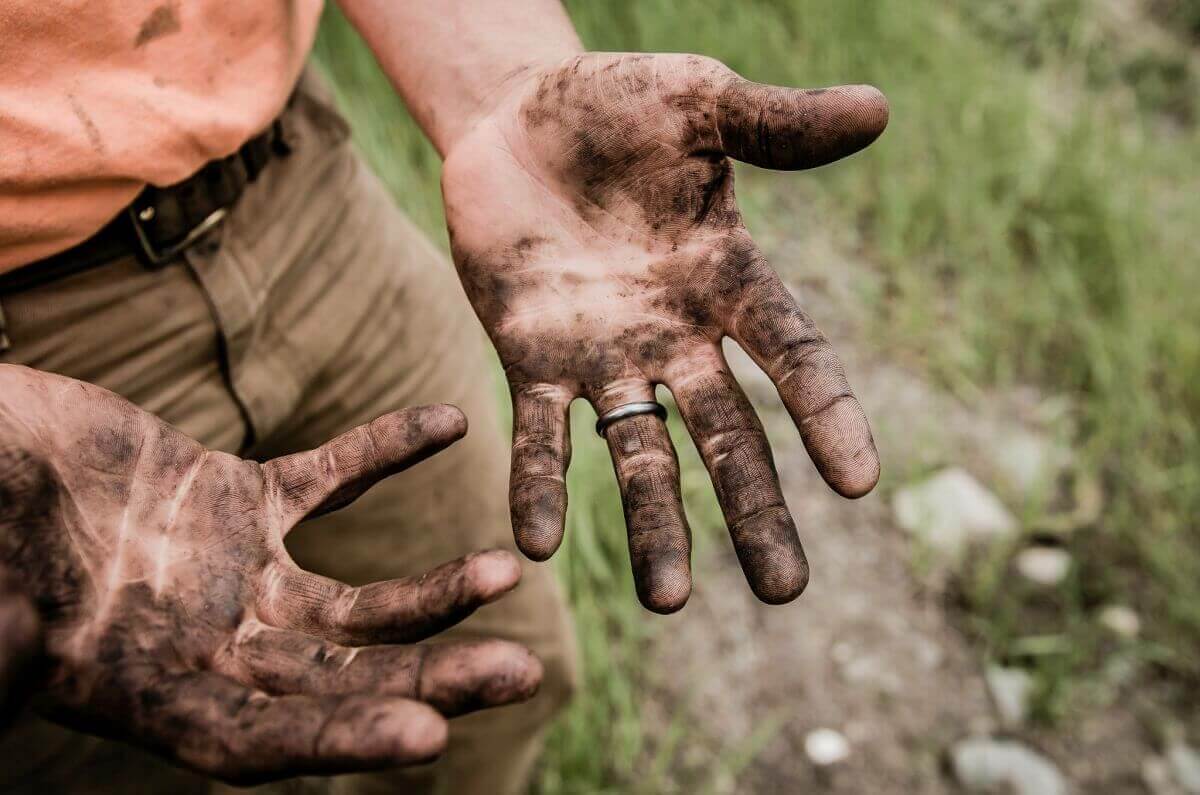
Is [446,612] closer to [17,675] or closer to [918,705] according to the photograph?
[17,675]

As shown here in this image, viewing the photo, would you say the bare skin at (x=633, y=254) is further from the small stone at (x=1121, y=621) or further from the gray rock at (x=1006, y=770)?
the small stone at (x=1121, y=621)

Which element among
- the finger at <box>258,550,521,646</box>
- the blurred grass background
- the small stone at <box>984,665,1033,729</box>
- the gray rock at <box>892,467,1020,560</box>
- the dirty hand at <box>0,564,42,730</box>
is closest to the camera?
the dirty hand at <box>0,564,42,730</box>

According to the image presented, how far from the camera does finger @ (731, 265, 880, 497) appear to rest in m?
0.90

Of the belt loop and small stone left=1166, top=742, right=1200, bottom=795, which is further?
small stone left=1166, top=742, right=1200, bottom=795

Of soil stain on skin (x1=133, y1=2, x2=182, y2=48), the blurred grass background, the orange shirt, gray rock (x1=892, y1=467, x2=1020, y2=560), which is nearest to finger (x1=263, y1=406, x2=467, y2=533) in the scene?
Answer: the orange shirt

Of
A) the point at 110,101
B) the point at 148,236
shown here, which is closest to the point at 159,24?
the point at 110,101

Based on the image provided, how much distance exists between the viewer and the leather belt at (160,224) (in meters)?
0.95

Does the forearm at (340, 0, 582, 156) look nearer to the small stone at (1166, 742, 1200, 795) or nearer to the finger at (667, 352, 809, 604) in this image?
the finger at (667, 352, 809, 604)

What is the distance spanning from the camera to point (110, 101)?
0.91 m

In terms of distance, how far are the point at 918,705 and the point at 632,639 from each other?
545mm

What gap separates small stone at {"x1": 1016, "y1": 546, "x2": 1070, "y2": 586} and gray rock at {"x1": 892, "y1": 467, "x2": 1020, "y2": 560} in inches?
2.2

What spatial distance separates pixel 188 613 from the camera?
31.2 inches

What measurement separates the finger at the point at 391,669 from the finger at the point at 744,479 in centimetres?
24

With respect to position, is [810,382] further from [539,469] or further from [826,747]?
[826,747]
